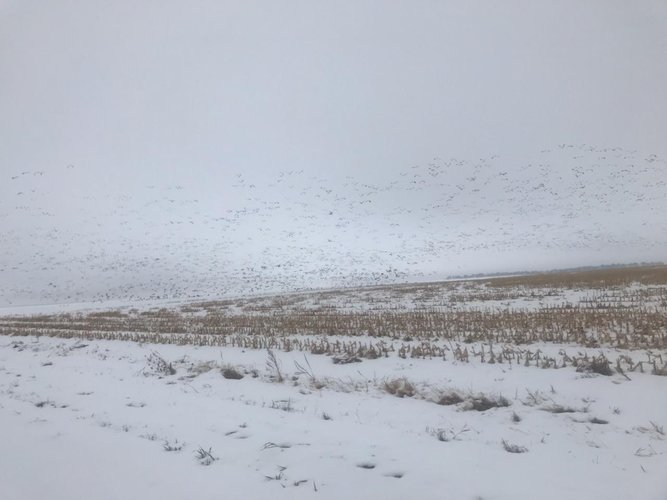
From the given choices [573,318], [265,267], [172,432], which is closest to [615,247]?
[265,267]

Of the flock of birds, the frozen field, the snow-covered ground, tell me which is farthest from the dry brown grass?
the flock of birds

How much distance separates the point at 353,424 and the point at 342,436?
0.43 m

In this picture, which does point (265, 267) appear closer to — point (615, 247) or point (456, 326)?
point (456, 326)

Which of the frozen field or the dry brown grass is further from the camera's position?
the dry brown grass

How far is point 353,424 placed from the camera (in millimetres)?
5324

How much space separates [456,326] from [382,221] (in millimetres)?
49431

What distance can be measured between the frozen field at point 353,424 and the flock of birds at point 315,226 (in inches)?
1299

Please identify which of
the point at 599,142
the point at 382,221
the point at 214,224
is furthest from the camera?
the point at 599,142

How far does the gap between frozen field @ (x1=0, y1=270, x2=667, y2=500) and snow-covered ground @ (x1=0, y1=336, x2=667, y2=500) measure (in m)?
0.02

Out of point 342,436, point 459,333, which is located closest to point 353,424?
point 342,436

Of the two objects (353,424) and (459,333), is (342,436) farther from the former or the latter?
(459,333)

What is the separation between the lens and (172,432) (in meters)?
5.33

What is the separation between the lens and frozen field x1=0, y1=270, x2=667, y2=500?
382 cm

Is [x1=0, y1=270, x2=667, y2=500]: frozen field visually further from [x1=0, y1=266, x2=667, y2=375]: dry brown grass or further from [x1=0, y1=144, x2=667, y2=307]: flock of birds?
[x1=0, y1=144, x2=667, y2=307]: flock of birds
